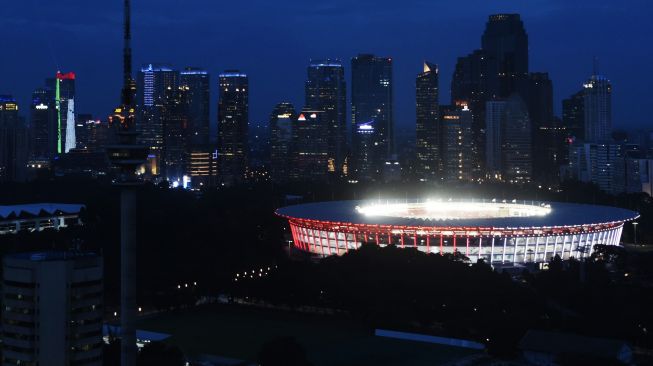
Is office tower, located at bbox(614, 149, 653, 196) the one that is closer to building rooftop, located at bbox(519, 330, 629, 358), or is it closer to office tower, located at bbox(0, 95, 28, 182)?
building rooftop, located at bbox(519, 330, 629, 358)

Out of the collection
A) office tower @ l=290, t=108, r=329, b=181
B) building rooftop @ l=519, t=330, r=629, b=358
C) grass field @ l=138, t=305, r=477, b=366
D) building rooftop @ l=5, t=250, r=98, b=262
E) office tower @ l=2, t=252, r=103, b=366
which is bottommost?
grass field @ l=138, t=305, r=477, b=366

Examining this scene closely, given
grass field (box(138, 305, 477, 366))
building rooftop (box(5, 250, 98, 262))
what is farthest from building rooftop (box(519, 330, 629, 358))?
building rooftop (box(5, 250, 98, 262))

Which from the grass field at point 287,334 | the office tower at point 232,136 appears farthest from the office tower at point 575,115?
the grass field at point 287,334

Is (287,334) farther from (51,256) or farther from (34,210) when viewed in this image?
(34,210)

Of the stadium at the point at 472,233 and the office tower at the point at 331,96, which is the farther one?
the office tower at the point at 331,96

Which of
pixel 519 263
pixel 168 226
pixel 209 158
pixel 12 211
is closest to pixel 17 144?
pixel 209 158

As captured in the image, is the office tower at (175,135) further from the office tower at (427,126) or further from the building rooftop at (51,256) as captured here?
the building rooftop at (51,256)

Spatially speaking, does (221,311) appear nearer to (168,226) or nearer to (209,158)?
(168,226)
